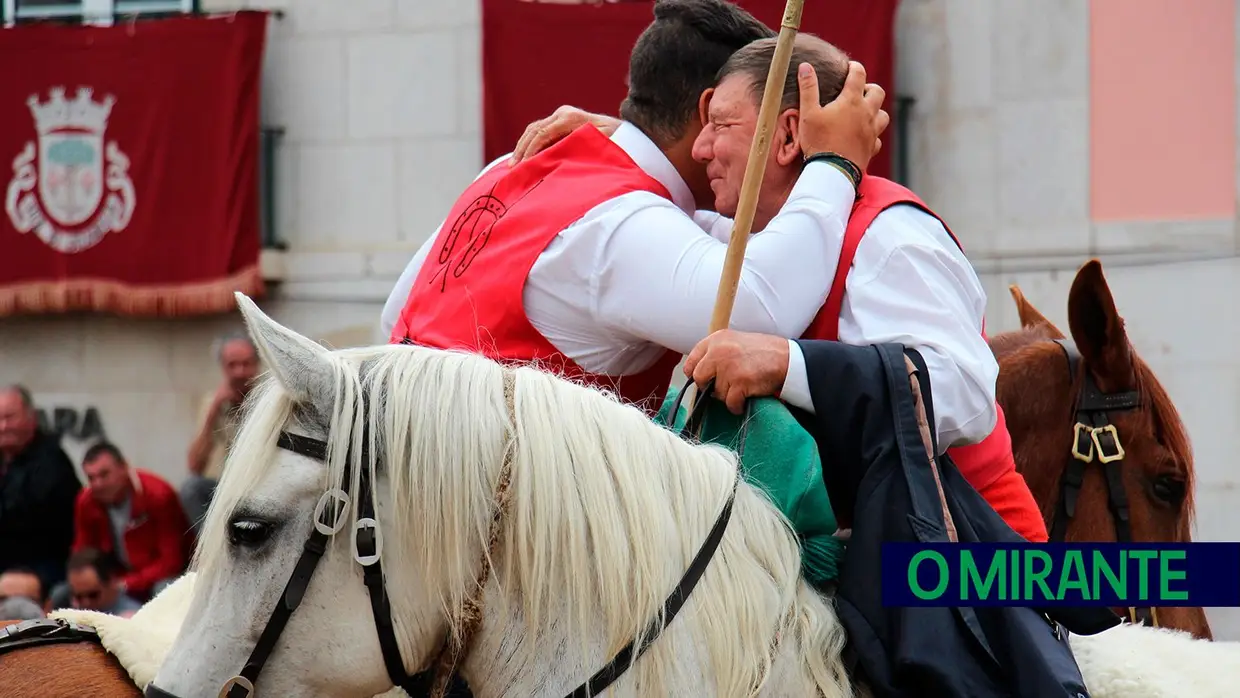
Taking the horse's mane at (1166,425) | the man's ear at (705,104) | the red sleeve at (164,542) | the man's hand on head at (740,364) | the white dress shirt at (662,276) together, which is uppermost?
the man's ear at (705,104)

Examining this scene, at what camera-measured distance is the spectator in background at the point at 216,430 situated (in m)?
5.76

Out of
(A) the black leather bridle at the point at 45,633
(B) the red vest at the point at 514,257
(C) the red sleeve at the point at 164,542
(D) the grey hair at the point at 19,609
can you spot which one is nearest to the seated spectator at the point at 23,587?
(D) the grey hair at the point at 19,609

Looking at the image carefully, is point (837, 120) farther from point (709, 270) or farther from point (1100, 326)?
point (1100, 326)

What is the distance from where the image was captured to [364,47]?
26.3ft

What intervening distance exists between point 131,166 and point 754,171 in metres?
6.82

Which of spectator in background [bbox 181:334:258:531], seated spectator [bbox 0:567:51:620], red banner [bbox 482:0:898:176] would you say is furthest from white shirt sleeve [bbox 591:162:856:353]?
red banner [bbox 482:0:898:176]

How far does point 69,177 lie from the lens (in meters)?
8.45

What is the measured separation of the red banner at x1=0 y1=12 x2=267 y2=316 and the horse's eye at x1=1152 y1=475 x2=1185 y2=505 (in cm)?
563

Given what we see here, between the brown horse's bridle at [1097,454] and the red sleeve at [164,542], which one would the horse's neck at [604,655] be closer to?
the brown horse's bridle at [1097,454]

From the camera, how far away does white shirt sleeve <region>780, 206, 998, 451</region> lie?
2.18 m

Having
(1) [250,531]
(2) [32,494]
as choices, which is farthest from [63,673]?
(2) [32,494]

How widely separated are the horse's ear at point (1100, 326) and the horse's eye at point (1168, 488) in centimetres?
25

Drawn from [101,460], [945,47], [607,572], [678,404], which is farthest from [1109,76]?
[607,572]

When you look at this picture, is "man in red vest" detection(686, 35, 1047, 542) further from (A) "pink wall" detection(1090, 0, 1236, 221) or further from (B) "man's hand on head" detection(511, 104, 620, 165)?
(A) "pink wall" detection(1090, 0, 1236, 221)
